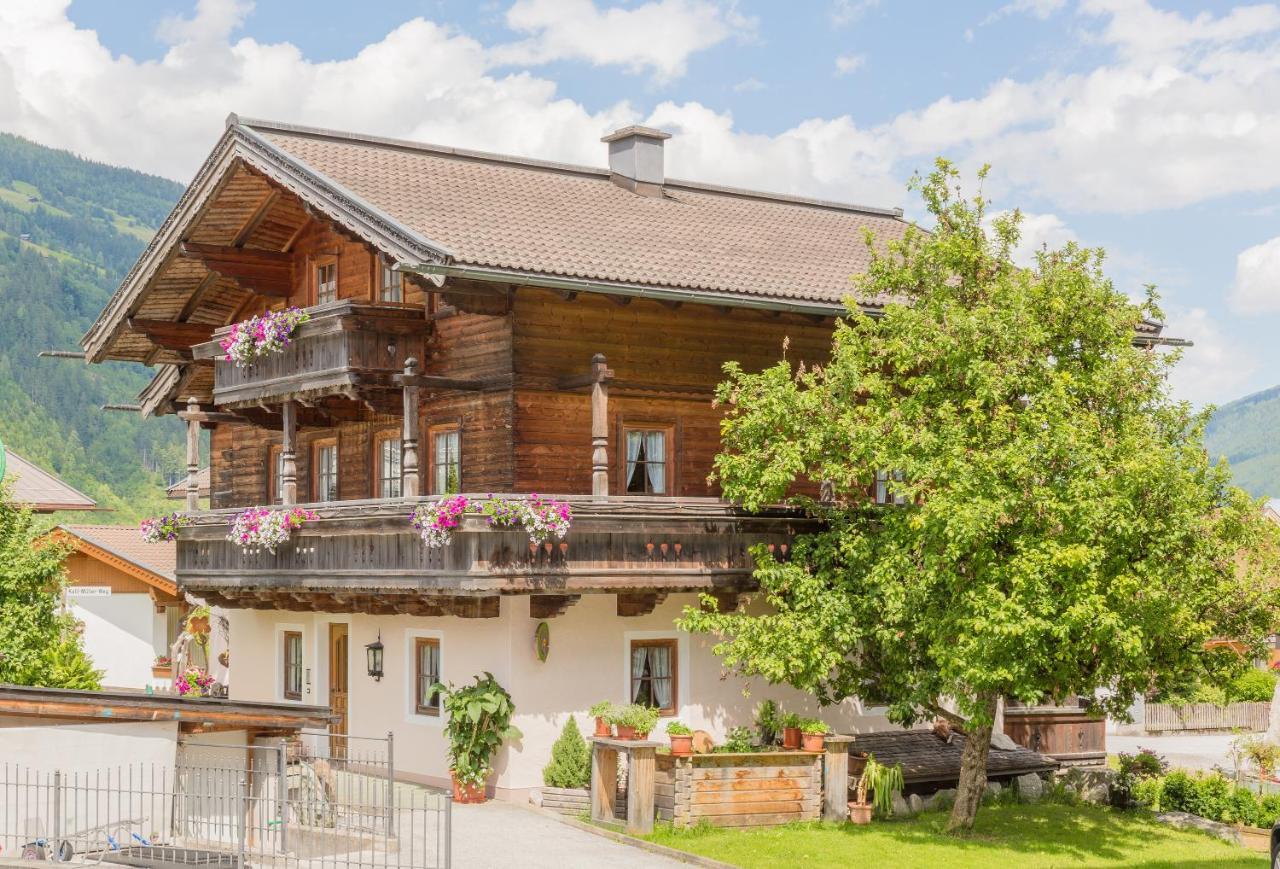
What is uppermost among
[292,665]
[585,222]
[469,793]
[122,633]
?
[585,222]

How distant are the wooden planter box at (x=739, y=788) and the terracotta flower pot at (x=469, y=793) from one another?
2.83m

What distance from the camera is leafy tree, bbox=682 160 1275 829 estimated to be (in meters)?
21.0

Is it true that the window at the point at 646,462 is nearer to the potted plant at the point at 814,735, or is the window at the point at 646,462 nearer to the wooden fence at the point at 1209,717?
the potted plant at the point at 814,735

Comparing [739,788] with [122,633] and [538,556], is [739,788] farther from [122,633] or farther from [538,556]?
[122,633]

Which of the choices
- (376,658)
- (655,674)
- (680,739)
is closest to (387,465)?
(376,658)

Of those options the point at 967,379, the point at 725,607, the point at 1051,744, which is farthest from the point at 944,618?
the point at 1051,744

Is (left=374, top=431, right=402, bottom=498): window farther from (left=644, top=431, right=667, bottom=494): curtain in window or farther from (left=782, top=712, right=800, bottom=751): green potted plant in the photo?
(left=782, top=712, right=800, bottom=751): green potted plant

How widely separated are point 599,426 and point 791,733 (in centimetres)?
501

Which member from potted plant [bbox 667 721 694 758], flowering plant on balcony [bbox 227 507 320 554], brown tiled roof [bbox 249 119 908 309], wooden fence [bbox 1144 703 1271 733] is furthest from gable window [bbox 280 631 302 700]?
wooden fence [bbox 1144 703 1271 733]

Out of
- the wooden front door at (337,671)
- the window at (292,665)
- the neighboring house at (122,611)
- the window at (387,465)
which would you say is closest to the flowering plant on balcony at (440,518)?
the window at (387,465)

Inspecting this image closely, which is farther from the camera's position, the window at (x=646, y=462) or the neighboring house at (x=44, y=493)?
A: the neighboring house at (x=44, y=493)

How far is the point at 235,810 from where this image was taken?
62.4 feet

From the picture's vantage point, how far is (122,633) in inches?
1843

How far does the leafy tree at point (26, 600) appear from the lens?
30.7 metres
